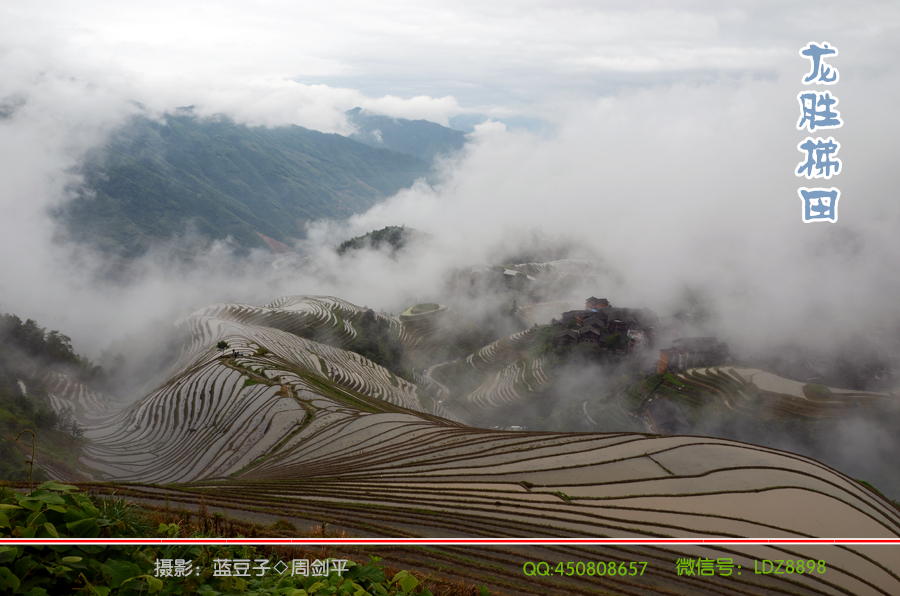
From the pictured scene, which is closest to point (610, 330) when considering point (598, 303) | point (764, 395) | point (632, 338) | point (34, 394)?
point (632, 338)

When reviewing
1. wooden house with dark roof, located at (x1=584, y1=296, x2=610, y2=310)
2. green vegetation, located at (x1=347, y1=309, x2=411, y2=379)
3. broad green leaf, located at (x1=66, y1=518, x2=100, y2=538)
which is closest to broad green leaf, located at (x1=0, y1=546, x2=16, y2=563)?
broad green leaf, located at (x1=66, y1=518, x2=100, y2=538)

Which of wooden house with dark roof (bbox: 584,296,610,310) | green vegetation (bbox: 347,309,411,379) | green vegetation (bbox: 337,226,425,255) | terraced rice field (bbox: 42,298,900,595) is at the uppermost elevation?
green vegetation (bbox: 337,226,425,255)

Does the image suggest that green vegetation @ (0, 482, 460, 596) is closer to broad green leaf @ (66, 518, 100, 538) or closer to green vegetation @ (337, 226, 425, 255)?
broad green leaf @ (66, 518, 100, 538)

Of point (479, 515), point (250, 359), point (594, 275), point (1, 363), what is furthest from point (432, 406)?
point (594, 275)

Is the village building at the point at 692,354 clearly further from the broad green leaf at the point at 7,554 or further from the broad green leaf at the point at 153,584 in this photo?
the broad green leaf at the point at 7,554

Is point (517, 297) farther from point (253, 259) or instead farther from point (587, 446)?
point (253, 259)

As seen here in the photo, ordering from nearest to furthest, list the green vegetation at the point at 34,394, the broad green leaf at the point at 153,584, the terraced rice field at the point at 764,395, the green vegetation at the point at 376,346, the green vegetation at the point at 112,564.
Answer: the green vegetation at the point at 112,564 < the broad green leaf at the point at 153,584 < the green vegetation at the point at 34,394 < the terraced rice field at the point at 764,395 < the green vegetation at the point at 376,346

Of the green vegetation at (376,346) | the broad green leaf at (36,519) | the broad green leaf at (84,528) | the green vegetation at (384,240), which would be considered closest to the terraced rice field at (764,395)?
the green vegetation at (376,346)

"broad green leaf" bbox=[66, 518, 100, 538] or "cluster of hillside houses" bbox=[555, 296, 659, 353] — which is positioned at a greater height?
"cluster of hillside houses" bbox=[555, 296, 659, 353]
